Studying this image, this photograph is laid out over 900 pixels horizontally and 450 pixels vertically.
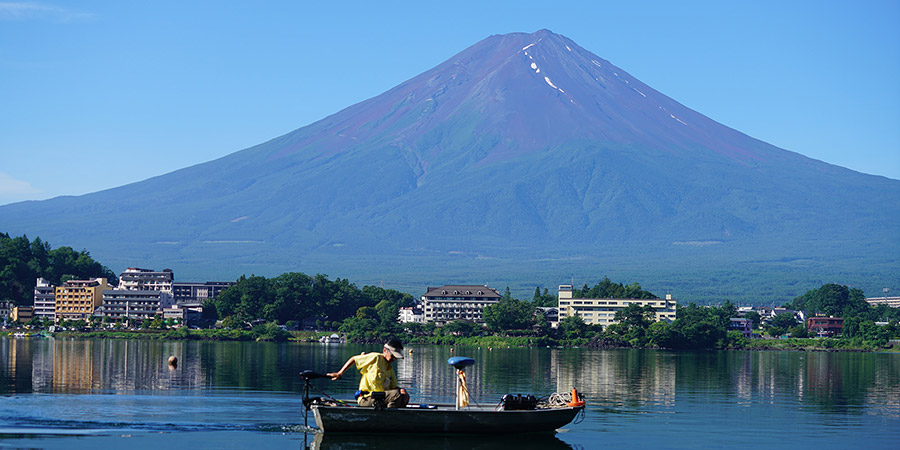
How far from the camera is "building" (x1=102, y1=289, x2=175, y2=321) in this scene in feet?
385

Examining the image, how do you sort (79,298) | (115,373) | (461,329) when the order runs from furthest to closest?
(79,298)
(461,329)
(115,373)

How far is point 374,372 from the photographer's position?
2434cm

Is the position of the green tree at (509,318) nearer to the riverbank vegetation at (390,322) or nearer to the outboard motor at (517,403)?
→ the riverbank vegetation at (390,322)

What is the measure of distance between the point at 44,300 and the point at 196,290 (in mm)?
29425

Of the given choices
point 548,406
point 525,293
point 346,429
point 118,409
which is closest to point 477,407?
point 548,406

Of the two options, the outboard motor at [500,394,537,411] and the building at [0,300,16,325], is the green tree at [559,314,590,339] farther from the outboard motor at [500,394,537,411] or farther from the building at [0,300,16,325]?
the outboard motor at [500,394,537,411]

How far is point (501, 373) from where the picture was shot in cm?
4888

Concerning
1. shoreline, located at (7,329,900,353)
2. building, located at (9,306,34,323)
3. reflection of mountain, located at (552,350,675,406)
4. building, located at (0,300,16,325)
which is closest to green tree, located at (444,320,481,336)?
shoreline, located at (7,329,900,353)

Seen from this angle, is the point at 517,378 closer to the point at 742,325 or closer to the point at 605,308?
the point at 605,308

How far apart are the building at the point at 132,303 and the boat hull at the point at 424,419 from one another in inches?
3770

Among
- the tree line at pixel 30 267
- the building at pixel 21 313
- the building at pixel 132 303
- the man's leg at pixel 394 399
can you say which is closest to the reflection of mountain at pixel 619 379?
the man's leg at pixel 394 399

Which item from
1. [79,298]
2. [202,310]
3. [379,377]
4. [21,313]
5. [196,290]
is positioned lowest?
[21,313]

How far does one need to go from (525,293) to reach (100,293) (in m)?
70.1

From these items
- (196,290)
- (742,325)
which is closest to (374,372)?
(742,325)
